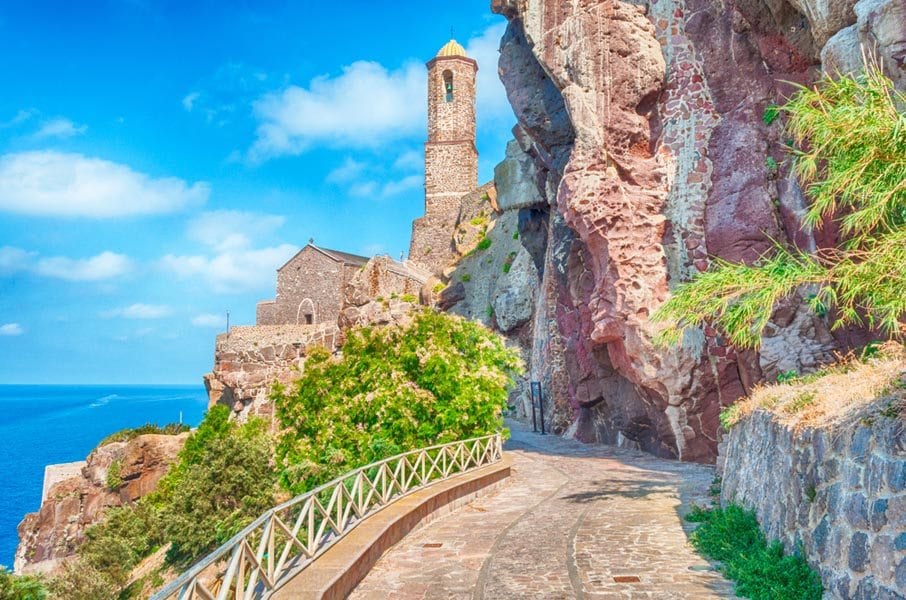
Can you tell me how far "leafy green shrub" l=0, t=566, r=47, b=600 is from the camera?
1380cm

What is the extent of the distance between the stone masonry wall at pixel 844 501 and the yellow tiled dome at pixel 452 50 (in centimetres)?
5371

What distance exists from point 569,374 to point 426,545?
15.9 m

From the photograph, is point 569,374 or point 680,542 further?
point 569,374

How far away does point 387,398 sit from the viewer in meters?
14.3

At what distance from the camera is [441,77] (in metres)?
56.8

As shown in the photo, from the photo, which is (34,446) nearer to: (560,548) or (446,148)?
(446,148)

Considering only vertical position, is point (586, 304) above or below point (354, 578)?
above

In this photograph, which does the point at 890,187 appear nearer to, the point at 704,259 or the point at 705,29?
the point at 704,259

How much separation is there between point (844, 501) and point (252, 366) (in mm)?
28627

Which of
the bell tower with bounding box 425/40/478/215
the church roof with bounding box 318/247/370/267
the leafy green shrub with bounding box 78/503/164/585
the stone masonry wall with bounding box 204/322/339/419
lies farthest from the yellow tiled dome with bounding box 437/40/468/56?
the leafy green shrub with bounding box 78/503/164/585

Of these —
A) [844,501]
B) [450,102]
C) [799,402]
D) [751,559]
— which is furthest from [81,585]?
[450,102]

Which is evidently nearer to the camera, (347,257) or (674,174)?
(674,174)

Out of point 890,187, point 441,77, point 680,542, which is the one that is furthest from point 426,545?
point 441,77

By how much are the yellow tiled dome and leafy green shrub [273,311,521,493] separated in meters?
46.4
